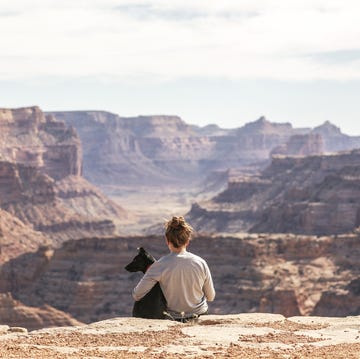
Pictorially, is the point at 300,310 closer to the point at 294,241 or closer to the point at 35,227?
the point at 294,241

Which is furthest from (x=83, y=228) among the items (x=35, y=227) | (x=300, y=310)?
(x=300, y=310)

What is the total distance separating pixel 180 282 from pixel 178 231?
43.9 inches

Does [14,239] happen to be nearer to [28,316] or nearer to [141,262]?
[28,316]

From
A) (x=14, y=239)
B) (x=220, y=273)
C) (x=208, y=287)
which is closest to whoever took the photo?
(x=208, y=287)

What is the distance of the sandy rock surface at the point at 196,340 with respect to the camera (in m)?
16.9

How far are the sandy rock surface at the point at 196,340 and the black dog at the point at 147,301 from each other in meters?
0.32

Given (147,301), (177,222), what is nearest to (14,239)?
(147,301)

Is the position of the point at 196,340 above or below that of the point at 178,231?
below

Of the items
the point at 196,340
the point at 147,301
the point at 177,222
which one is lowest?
the point at 196,340

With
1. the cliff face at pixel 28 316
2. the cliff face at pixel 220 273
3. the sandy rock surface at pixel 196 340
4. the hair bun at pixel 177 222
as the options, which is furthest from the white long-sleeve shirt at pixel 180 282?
the cliff face at pixel 220 273

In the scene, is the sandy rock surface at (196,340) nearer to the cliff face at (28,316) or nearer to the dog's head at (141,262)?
the dog's head at (141,262)

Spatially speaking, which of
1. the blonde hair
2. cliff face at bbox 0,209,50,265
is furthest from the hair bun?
cliff face at bbox 0,209,50,265

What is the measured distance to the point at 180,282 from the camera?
19.6 m

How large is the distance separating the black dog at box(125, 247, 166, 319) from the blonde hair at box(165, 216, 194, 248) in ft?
3.02
